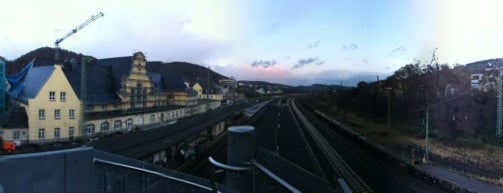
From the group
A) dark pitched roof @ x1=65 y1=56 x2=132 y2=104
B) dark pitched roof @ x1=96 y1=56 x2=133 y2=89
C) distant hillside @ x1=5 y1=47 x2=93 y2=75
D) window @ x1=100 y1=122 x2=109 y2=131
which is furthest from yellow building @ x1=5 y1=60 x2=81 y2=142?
dark pitched roof @ x1=96 y1=56 x2=133 y2=89

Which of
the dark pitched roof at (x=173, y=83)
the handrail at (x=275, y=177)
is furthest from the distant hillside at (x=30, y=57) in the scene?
the handrail at (x=275, y=177)

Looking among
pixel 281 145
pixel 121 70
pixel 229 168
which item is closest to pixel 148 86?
pixel 121 70

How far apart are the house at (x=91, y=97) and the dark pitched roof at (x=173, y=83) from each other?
0.12m

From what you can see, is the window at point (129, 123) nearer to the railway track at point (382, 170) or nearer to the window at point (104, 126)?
the window at point (104, 126)

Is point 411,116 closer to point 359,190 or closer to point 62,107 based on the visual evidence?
point 359,190

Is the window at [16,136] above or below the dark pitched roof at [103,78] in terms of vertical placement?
below

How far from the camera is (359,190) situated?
12.4m

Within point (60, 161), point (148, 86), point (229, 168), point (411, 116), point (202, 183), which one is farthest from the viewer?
point (148, 86)

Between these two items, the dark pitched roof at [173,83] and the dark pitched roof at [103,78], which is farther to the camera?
the dark pitched roof at [173,83]

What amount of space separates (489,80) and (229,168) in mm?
33822

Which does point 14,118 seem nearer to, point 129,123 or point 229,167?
point 129,123

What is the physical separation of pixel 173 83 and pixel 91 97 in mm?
15854

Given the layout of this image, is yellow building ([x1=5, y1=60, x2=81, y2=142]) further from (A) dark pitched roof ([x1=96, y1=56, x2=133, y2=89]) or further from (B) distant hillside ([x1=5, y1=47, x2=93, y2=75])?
(A) dark pitched roof ([x1=96, y1=56, x2=133, y2=89])

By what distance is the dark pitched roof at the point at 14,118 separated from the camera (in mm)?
20453
